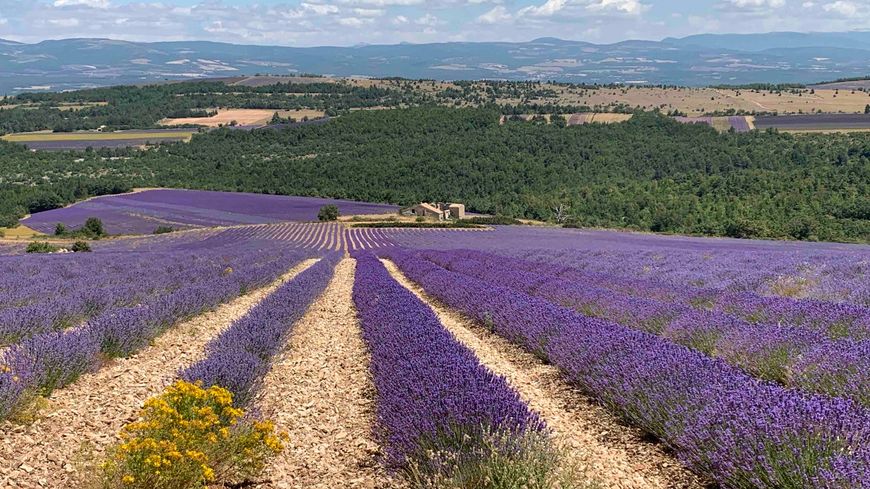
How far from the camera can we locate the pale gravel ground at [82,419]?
3848 millimetres

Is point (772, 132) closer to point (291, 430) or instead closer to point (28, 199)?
point (28, 199)

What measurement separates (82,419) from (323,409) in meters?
1.75

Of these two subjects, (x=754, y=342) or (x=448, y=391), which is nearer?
(x=448, y=391)

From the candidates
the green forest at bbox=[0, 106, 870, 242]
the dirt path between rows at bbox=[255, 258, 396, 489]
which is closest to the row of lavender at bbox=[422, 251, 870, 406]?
the dirt path between rows at bbox=[255, 258, 396, 489]

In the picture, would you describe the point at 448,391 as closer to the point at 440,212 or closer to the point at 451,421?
the point at 451,421

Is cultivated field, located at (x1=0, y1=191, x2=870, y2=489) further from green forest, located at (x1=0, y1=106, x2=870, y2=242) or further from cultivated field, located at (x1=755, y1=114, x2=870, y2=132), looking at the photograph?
cultivated field, located at (x1=755, y1=114, x2=870, y2=132)

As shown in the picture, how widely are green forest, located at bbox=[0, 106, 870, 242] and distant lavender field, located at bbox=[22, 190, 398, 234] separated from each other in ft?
17.7

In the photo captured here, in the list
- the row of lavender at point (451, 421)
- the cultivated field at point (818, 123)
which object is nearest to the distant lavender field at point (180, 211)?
the row of lavender at point (451, 421)

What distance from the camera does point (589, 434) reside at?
4.72 metres

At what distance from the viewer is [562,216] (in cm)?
6328

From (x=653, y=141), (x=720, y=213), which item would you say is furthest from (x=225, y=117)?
(x=720, y=213)

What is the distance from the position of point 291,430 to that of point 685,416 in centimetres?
275

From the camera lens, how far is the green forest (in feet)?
173

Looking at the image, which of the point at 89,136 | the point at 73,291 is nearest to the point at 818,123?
the point at 73,291
